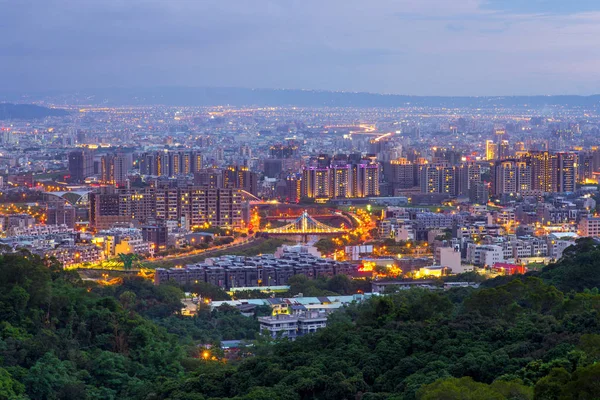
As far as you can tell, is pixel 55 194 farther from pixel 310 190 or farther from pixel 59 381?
pixel 59 381

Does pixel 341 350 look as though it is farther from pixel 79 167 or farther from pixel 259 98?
pixel 259 98

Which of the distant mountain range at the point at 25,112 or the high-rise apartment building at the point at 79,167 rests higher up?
the distant mountain range at the point at 25,112

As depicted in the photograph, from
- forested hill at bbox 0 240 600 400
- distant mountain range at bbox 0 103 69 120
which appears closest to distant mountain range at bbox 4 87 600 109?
distant mountain range at bbox 0 103 69 120

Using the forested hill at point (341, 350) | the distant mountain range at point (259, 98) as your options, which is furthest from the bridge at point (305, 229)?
the distant mountain range at point (259, 98)

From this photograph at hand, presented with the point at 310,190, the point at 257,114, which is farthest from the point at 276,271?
the point at 257,114

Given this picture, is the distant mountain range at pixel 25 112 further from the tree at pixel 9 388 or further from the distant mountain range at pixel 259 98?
the tree at pixel 9 388
